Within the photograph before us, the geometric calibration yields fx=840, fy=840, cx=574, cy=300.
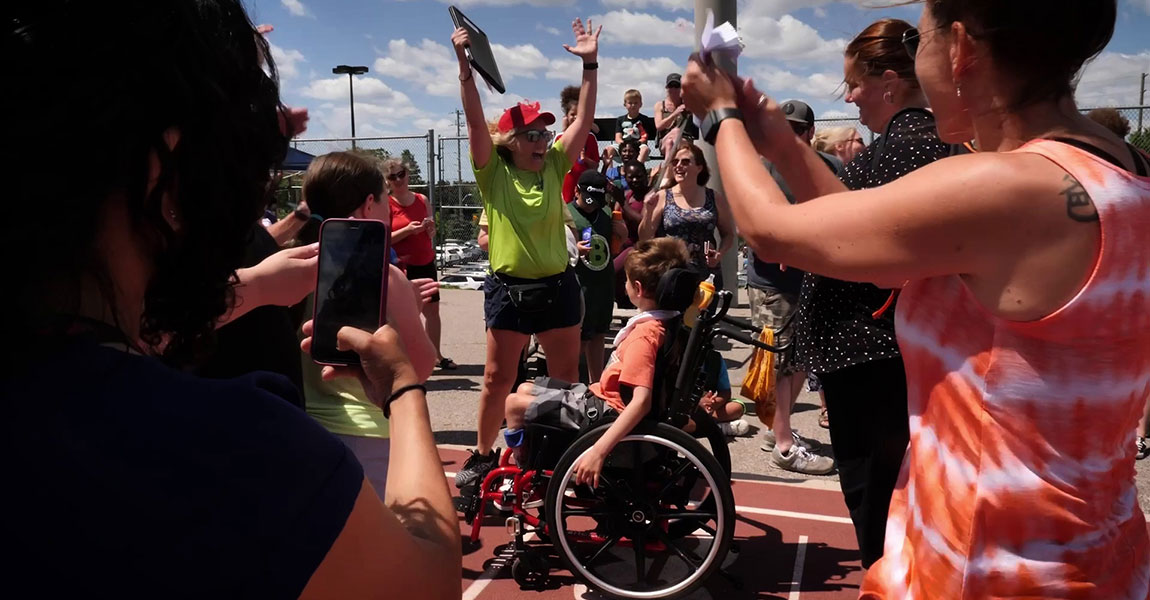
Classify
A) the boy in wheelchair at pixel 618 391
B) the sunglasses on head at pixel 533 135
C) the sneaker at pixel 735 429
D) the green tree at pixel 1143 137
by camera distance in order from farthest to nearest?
the green tree at pixel 1143 137
the sneaker at pixel 735 429
the sunglasses on head at pixel 533 135
the boy in wheelchair at pixel 618 391

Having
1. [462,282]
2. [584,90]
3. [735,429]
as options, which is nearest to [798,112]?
[584,90]

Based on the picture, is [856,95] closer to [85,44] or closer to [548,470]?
[548,470]

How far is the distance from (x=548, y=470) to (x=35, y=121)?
9.58ft

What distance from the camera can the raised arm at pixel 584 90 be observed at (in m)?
4.39

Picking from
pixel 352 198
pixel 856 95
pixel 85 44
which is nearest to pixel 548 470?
pixel 352 198

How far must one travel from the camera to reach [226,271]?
1.00 metres

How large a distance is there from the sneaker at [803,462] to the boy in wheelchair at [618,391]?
5.48ft

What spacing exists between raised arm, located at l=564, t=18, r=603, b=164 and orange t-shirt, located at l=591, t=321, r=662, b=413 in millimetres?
1381

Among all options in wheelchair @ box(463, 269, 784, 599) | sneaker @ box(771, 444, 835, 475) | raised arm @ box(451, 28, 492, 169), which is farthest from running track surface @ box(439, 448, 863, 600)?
raised arm @ box(451, 28, 492, 169)

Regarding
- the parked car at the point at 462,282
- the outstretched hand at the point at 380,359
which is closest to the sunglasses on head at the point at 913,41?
the outstretched hand at the point at 380,359

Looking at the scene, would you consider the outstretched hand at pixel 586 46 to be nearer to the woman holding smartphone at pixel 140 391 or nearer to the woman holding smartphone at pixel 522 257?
the woman holding smartphone at pixel 522 257

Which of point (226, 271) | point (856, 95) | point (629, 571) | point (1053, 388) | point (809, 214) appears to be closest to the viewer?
point (226, 271)

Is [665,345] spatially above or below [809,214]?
below

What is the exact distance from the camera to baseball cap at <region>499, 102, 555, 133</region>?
4285 mm
